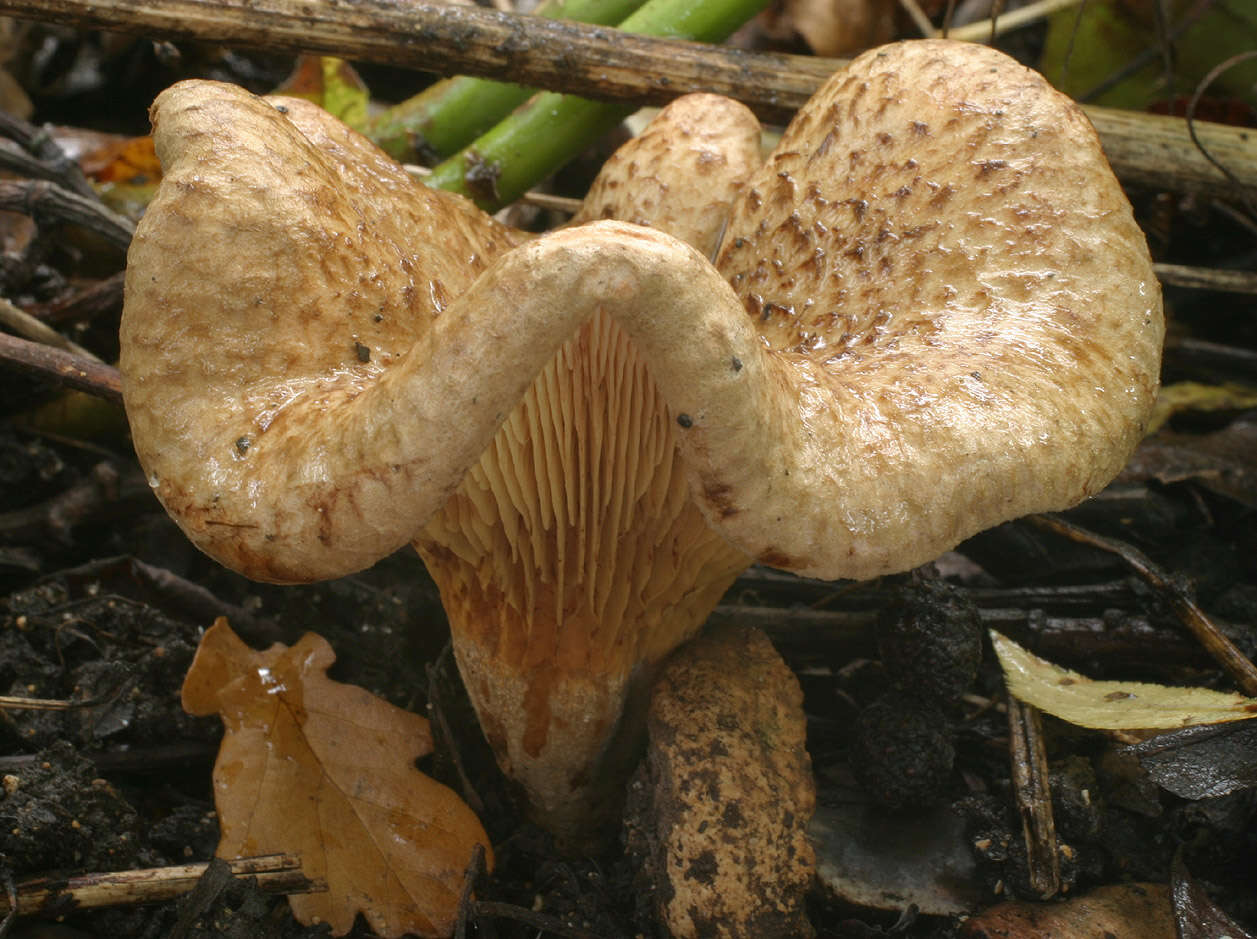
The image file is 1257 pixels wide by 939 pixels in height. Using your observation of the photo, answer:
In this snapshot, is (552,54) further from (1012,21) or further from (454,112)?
(1012,21)

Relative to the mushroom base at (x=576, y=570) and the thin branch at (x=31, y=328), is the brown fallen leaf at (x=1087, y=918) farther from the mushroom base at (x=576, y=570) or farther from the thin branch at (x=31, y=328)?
the thin branch at (x=31, y=328)

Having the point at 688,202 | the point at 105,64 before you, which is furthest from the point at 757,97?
the point at 105,64

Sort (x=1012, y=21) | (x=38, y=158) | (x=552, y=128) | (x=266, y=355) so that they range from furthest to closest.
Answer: (x=1012, y=21) → (x=38, y=158) → (x=552, y=128) → (x=266, y=355)

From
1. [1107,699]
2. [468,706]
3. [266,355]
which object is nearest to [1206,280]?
[1107,699]

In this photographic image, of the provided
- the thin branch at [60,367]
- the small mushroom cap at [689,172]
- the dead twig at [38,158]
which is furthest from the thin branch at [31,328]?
the small mushroom cap at [689,172]

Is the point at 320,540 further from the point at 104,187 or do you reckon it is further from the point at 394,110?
the point at 104,187
